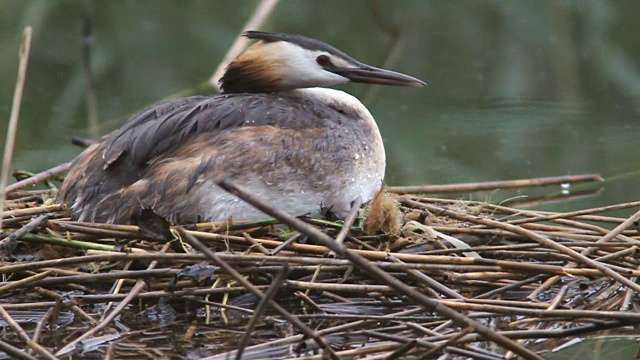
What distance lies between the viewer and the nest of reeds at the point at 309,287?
4.04 m

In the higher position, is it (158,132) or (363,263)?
(363,263)

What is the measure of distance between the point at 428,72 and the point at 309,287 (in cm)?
636

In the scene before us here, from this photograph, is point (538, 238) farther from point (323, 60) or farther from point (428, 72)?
point (428, 72)

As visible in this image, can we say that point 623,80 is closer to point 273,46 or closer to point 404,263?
point 273,46

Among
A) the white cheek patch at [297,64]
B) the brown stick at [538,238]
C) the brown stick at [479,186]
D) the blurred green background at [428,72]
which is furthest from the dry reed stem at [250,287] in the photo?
the blurred green background at [428,72]

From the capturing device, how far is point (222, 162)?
504cm

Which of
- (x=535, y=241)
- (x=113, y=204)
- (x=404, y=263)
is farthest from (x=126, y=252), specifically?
(x=535, y=241)

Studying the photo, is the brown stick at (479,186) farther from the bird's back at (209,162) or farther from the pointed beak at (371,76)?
the bird's back at (209,162)

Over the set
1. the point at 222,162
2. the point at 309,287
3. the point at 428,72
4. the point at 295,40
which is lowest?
the point at 428,72

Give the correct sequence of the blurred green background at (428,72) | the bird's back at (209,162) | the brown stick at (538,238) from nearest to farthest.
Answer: the brown stick at (538,238)
the bird's back at (209,162)
the blurred green background at (428,72)

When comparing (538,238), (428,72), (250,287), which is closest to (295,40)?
(538,238)

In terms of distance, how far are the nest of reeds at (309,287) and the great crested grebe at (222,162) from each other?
197 mm

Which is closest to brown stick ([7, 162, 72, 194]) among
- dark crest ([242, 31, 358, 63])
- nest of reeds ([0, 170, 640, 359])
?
nest of reeds ([0, 170, 640, 359])

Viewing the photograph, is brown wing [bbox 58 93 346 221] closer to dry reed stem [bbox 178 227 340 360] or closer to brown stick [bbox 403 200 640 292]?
brown stick [bbox 403 200 640 292]
